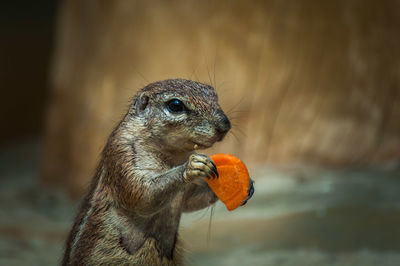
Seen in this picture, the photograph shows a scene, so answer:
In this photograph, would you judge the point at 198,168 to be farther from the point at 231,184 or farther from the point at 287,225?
the point at 287,225

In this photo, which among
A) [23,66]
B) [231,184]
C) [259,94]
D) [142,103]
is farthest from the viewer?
[23,66]

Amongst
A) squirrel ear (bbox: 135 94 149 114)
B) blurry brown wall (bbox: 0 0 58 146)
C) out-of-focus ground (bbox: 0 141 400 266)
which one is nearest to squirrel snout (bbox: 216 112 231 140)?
squirrel ear (bbox: 135 94 149 114)

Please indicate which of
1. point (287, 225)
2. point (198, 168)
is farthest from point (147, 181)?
point (287, 225)

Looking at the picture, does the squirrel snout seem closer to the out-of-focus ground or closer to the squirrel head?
the squirrel head

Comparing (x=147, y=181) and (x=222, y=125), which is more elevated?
(x=222, y=125)

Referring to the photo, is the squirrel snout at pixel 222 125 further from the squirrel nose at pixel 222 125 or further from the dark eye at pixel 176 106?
the dark eye at pixel 176 106

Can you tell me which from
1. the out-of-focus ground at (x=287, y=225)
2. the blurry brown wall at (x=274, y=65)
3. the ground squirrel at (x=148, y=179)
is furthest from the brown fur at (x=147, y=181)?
the blurry brown wall at (x=274, y=65)

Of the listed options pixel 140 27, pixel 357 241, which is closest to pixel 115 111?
pixel 140 27
